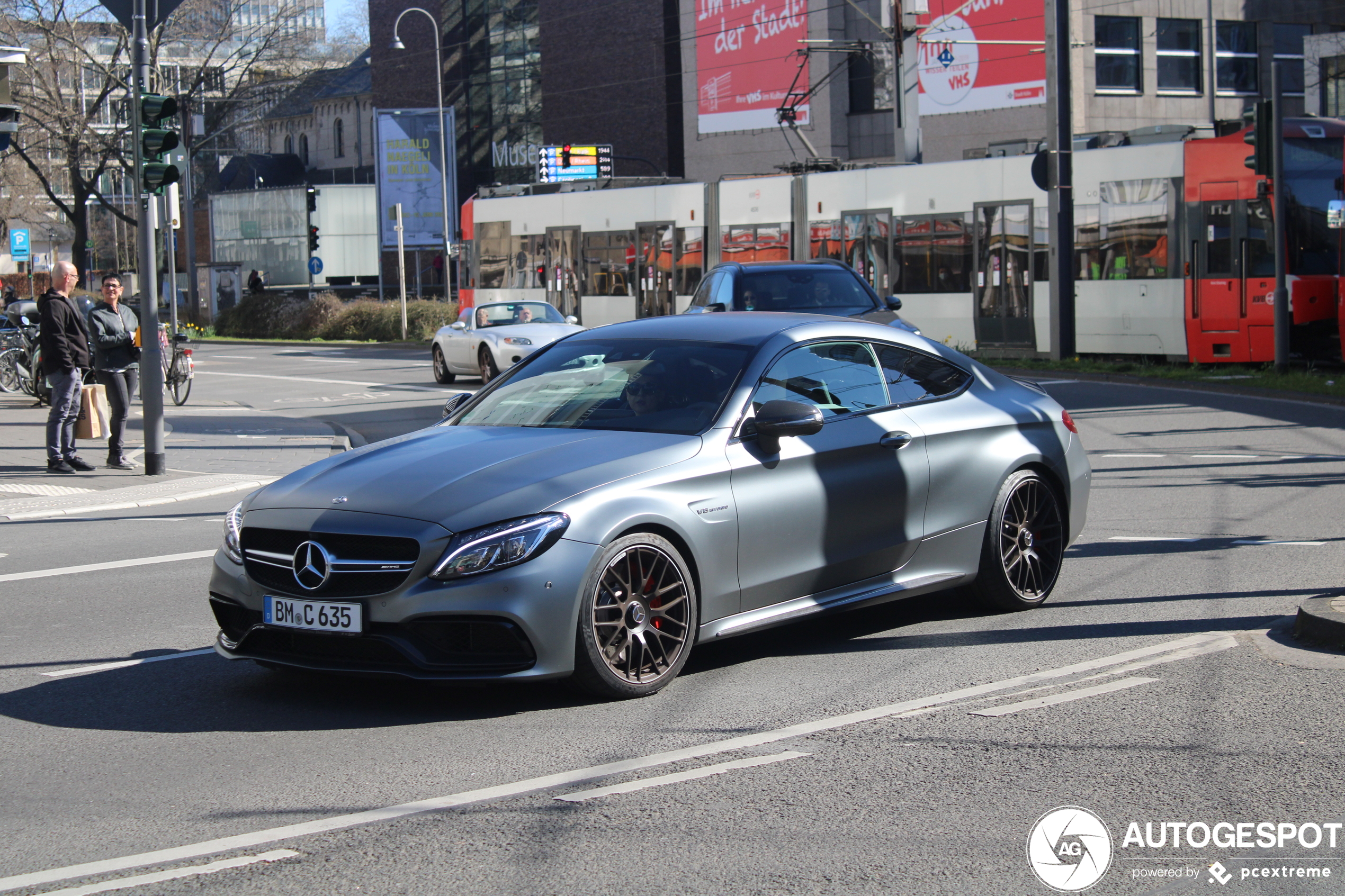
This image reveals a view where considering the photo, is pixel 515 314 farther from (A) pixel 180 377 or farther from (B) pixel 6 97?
(B) pixel 6 97

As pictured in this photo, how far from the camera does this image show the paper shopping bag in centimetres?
1705

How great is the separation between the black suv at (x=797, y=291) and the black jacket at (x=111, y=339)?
558 centimetres

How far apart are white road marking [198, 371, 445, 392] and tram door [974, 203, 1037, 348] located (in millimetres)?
9982

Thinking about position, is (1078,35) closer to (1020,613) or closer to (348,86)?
(1020,613)

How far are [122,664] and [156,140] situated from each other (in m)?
8.97

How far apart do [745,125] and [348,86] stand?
49278 mm

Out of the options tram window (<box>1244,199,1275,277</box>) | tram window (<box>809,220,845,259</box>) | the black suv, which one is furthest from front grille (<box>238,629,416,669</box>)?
tram window (<box>809,220,845,259</box>)

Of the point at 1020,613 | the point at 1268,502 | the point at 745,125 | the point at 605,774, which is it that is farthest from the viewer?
the point at 745,125

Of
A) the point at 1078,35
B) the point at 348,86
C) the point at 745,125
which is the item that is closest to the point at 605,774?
the point at 1078,35

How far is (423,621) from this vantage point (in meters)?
5.50

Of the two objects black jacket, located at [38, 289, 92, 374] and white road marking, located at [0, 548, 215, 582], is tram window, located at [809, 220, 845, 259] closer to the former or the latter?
black jacket, located at [38, 289, 92, 374]

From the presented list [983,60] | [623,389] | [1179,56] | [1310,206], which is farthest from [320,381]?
[1179,56]

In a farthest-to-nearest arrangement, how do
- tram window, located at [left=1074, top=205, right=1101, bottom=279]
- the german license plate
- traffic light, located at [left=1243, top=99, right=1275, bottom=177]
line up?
tram window, located at [left=1074, top=205, right=1101, bottom=279] → traffic light, located at [left=1243, top=99, right=1275, bottom=177] → the german license plate

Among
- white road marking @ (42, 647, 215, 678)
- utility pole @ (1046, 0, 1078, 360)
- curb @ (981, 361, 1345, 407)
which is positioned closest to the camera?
white road marking @ (42, 647, 215, 678)
